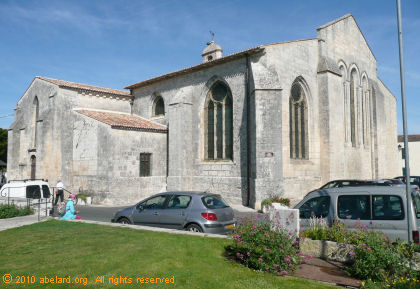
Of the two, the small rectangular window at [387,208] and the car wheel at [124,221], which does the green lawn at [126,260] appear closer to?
the car wheel at [124,221]

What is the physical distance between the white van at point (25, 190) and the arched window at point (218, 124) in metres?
9.44

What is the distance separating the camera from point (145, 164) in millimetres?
21062

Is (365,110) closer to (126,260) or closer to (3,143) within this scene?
(126,260)

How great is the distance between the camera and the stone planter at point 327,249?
6703 mm

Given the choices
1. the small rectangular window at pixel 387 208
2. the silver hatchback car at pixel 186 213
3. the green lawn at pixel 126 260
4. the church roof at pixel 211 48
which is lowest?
the green lawn at pixel 126 260

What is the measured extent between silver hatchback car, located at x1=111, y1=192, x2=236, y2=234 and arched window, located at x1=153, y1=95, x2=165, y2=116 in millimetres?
14708

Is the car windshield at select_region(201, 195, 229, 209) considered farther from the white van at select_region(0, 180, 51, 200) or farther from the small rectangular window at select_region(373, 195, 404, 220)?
the white van at select_region(0, 180, 51, 200)

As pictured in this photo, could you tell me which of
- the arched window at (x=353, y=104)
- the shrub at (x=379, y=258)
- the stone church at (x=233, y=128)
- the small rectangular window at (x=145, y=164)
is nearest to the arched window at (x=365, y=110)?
the stone church at (x=233, y=128)

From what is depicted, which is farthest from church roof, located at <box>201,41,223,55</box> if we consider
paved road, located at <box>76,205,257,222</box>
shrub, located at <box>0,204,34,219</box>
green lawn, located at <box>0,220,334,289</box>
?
green lawn, located at <box>0,220,334,289</box>

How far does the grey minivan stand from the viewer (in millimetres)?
6805

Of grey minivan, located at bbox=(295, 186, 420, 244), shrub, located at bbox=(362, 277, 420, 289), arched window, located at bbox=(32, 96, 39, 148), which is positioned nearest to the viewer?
shrub, located at bbox=(362, 277, 420, 289)

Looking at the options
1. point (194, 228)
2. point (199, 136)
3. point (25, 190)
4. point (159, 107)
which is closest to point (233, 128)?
point (199, 136)

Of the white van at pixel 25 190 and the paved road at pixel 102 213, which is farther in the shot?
the white van at pixel 25 190

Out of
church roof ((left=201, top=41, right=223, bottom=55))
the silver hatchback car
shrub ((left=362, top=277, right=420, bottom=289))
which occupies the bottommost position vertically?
shrub ((left=362, top=277, right=420, bottom=289))
